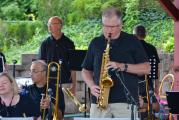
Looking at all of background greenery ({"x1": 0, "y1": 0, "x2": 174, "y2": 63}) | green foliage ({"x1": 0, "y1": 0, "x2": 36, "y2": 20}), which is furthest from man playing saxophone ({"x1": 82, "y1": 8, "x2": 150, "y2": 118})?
green foliage ({"x1": 0, "y1": 0, "x2": 36, "y2": 20})

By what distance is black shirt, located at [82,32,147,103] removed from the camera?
6637 mm

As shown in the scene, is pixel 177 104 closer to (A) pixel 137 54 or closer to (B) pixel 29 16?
(A) pixel 137 54

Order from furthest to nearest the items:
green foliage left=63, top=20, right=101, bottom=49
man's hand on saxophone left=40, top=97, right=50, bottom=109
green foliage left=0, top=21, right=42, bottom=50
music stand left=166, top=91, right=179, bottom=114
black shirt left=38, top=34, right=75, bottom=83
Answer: green foliage left=0, top=21, right=42, bottom=50
green foliage left=63, top=20, right=101, bottom=49
black shirt left=38, top=34, right=75, bottom=83
man's hand on saxophone left=40, top=97, right=50, bottom=109
music stand left=166, top=91, right=179, bottom=114

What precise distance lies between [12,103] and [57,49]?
115 inches

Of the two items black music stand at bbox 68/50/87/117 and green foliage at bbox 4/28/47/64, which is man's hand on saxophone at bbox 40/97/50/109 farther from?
green foliage at bbox 4/28/47/64

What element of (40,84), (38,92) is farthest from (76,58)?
(38,92)

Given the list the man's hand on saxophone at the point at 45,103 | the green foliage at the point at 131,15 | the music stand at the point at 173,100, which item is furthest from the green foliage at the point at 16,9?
the music stand at the point at 173,100

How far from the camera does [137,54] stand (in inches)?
264

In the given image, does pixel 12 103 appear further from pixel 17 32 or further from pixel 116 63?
pixel 17 32

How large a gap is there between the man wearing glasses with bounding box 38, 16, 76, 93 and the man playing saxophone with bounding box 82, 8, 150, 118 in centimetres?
289

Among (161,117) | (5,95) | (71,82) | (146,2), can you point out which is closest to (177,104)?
(5,95)

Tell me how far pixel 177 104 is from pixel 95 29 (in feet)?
27.3

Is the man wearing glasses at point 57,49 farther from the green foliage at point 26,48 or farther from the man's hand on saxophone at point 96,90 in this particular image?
the green foliage at point 26,48

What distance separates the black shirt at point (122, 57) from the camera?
21.8 ft
